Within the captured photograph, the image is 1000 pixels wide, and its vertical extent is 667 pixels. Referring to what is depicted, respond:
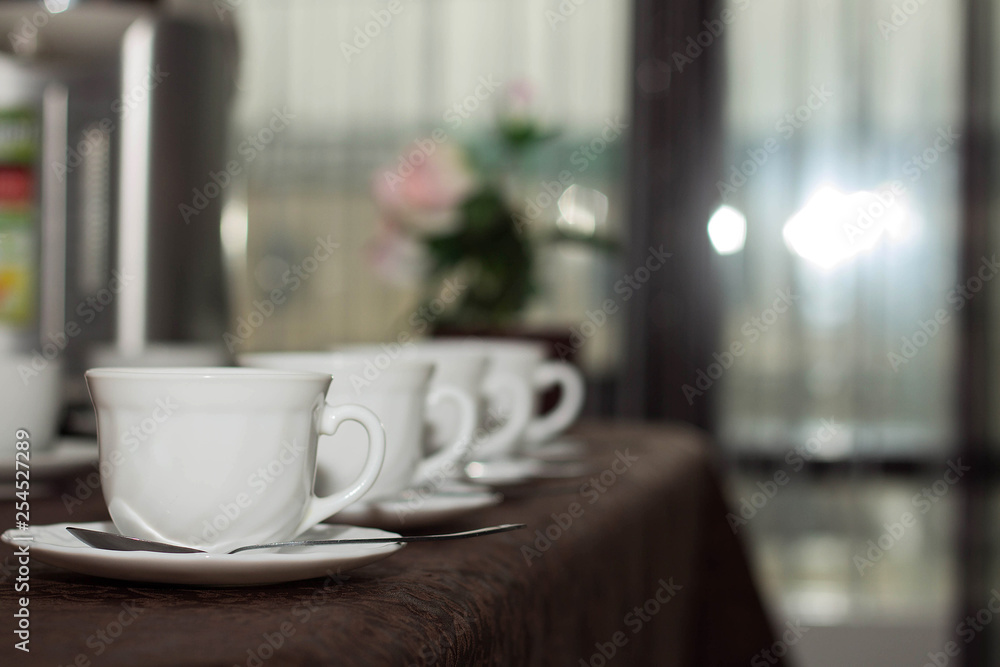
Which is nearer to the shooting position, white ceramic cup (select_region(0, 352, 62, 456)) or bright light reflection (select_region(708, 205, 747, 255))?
white ceramic cup (select_region(0, 352, 62, 456))

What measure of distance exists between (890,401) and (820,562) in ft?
1.31

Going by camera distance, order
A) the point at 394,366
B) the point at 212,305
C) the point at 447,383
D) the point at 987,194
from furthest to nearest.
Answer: the point at 987,194 < the point at 212,305 < the point at 447,383 < the point at 394,366

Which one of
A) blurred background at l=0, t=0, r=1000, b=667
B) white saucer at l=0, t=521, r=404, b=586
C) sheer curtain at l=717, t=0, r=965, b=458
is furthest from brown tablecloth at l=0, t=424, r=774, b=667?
sheer curtain at l=717, t=0, r=965, b=458

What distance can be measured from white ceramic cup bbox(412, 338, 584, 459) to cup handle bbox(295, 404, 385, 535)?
0.20 metres

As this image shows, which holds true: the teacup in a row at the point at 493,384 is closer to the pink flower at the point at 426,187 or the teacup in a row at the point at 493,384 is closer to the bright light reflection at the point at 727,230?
the pink flower at the point at 426,187

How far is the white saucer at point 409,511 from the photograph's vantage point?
448 mm

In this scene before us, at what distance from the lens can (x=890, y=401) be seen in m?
2.26

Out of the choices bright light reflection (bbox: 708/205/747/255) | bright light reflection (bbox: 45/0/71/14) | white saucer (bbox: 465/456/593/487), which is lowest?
white saucer (bbox: 465/456/593/487)

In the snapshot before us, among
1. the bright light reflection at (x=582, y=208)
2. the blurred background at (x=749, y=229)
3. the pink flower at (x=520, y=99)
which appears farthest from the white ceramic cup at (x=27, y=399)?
the bright light reflection at (x=582, y=208)

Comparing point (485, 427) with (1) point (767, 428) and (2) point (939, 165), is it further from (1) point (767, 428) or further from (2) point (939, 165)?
(2) point (939, 165)

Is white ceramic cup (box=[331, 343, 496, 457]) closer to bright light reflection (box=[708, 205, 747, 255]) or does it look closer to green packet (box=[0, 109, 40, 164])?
green packet (box=[0, 109, 40, 164])

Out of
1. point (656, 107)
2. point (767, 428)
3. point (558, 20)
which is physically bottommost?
point (767, 428)

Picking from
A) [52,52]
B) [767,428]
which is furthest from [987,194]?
[52,52]

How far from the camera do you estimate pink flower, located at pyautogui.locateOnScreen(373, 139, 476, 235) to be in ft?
4.92
